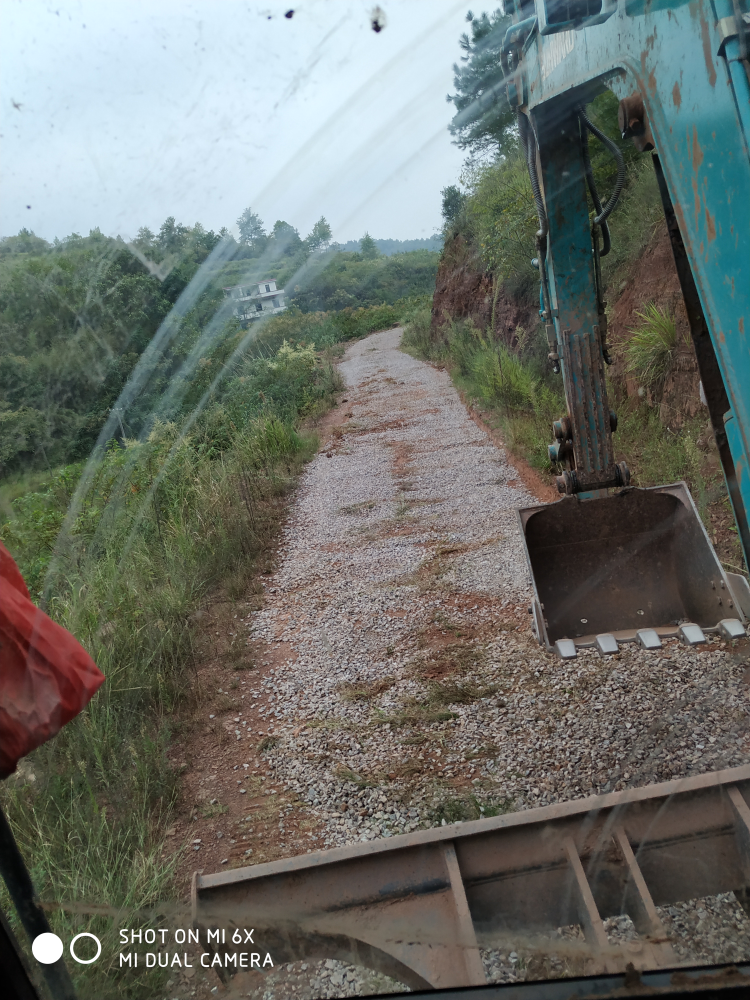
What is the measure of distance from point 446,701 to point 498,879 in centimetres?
169

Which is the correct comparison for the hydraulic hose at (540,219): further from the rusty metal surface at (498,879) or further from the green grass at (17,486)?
the green grass at (17,486)

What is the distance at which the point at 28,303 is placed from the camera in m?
1.85

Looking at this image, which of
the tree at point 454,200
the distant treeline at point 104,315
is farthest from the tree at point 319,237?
the tree at point 454,200

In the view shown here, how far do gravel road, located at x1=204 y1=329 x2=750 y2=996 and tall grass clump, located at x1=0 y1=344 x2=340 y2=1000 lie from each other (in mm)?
453

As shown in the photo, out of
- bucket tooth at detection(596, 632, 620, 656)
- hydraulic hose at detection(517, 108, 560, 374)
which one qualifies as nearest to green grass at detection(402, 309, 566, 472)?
hydraulic hose at detection(517, 108, 560, 374)

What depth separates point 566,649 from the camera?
3012 mm

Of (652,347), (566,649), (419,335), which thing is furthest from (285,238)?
(419,335)

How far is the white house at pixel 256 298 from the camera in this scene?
2.98 metres

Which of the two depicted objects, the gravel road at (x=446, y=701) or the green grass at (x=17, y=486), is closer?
the green grass at (x=17, y=486)

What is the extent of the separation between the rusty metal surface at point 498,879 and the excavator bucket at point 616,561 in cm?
160

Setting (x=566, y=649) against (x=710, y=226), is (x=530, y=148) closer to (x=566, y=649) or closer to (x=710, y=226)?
(x=566, y=649)

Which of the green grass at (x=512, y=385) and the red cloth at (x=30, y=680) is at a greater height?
the red cloth at (x=30, y=680)

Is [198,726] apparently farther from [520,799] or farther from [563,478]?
[563,478]

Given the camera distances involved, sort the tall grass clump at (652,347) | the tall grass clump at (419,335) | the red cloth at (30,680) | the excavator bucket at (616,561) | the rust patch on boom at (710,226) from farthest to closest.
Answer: the tall grass clump at (419,335), the tall grass clump at (652,347), the excavator bucket at (616,561), the rust patch on boom at (710,226), the red cloth at (30,680)
